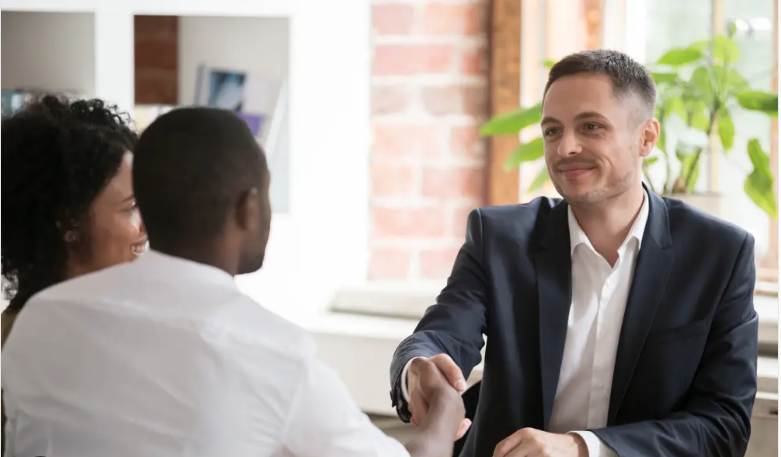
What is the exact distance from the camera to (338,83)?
4.42 feet

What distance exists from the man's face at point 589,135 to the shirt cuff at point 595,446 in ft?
1.02

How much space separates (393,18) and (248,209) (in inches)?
36.4

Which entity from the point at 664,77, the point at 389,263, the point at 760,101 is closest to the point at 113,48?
the point at 389,263

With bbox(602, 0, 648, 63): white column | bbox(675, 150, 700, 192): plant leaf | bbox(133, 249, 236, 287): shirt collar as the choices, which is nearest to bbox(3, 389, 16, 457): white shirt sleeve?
bbox(133, 249, 236, 287): shirt collar

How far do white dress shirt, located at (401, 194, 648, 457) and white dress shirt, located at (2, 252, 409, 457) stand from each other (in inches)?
22.1

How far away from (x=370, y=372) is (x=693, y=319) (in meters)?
0.47

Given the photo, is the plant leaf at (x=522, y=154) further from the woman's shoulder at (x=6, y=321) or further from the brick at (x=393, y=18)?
the woman's shoulder at (x=6, y=321)

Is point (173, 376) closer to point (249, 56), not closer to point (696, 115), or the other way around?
point (249, 56)

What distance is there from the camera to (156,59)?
40.5 inches

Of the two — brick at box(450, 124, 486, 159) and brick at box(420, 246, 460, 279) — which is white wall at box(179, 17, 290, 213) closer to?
brick at box(420, 246, 460, 279)

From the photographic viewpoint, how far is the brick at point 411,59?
157cm

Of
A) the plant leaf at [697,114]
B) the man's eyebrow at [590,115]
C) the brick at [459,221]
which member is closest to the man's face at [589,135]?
the man's eyebrow at [590,115]

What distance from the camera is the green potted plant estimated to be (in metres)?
1.66

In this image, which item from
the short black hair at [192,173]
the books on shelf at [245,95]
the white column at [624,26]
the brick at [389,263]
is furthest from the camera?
the white column at [624,26]
